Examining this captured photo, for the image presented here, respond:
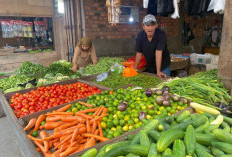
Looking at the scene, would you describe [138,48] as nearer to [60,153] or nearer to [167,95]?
[167,95]

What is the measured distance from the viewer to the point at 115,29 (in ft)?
25.1

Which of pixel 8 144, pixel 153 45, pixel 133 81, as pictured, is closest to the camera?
pixel 8 144

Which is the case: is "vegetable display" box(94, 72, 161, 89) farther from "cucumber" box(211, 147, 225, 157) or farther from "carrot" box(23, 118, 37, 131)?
"cucumber" box(211, 147, 225, 157)

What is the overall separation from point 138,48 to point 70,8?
4017 mm

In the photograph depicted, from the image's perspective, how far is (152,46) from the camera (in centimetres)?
447

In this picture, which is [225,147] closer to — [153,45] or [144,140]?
[144,140]

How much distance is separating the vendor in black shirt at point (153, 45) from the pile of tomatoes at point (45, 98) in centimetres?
183

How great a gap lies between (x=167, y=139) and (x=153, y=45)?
3422mm

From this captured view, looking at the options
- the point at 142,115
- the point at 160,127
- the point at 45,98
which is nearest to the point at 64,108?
the point at 45,98

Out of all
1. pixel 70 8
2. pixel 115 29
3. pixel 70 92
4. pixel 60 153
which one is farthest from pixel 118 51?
pixel 60 153

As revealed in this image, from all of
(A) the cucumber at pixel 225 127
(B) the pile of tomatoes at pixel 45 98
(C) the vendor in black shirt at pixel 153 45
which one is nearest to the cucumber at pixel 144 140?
(A) the cucumber at pixel 225 127

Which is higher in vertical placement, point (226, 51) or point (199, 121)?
point (226, 51)

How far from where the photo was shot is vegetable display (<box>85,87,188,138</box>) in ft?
7.36

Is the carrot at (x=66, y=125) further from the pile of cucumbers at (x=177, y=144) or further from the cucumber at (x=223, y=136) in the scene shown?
the cucumber at (x=223, y=136)
